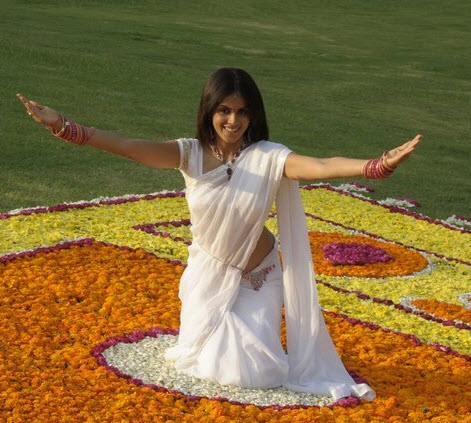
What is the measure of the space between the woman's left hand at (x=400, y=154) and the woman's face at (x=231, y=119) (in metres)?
1.44

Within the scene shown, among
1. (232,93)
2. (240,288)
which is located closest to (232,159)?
(232,93)

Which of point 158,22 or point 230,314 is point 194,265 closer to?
point 230,314

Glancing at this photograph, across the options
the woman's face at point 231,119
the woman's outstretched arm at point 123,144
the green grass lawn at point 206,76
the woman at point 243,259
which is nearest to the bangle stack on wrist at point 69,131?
the woman's outstretched arm at point 123,144

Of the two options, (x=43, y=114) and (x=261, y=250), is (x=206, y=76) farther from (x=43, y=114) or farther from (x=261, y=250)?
(x=43, y=114)

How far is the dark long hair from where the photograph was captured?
7711 mm

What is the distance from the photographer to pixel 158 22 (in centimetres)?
3416

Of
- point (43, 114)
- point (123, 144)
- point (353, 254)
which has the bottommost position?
point (353, 254)

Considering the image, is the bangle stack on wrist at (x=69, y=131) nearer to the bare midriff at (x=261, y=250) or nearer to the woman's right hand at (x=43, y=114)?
the woman's right hand at (x=43, y=114)

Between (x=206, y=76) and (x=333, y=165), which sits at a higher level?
(x=333, y=165)

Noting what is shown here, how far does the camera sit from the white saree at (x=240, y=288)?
777 centimetres

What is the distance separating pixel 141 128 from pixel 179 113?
178cm

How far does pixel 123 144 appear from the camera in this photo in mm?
7562

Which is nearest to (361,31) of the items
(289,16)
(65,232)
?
(289,16)

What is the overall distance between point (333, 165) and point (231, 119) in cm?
97
